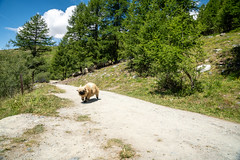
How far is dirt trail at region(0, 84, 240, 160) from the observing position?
12.4ft

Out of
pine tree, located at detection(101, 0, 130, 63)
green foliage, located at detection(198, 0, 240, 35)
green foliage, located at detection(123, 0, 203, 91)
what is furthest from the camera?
green foliage, located at detection(198, 0, 240, 35)

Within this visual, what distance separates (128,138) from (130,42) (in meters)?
19.8

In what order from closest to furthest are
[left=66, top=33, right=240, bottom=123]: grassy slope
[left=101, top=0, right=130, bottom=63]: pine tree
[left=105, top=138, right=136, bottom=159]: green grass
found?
[left=105, top=138, right=136, bottom=159]: green grass
[left=66, top=33, right=240, bottom=123]: grassy slope
[left=101, top=0, right=130, bottom=63]: pine tree

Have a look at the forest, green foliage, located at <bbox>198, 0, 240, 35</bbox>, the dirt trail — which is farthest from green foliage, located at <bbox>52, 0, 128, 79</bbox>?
the dirt trail

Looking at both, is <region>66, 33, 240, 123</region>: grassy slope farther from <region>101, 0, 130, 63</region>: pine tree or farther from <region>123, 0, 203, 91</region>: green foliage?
<region>101, 0, 130, 63</region>: pine tree

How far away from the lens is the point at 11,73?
20.6 metres

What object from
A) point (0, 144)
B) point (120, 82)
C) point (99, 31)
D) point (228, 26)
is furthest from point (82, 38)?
point (228, 26)

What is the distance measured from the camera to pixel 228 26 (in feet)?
134

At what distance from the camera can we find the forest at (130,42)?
1219cm

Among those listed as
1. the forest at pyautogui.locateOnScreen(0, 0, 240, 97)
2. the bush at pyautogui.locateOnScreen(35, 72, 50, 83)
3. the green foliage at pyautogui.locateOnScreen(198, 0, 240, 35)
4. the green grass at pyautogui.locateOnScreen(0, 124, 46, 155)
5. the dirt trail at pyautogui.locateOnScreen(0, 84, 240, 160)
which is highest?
the green foliage at pyautogui.locateOnScreen(198, 0, 240, 35)

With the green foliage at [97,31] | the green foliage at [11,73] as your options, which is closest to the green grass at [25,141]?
the green foliage at [11,73]

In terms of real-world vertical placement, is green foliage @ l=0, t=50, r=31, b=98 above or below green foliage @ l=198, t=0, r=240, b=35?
below

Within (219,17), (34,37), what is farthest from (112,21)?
(219,17)

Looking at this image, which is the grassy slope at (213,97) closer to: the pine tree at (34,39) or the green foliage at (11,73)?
the green foliage at (11,73)
